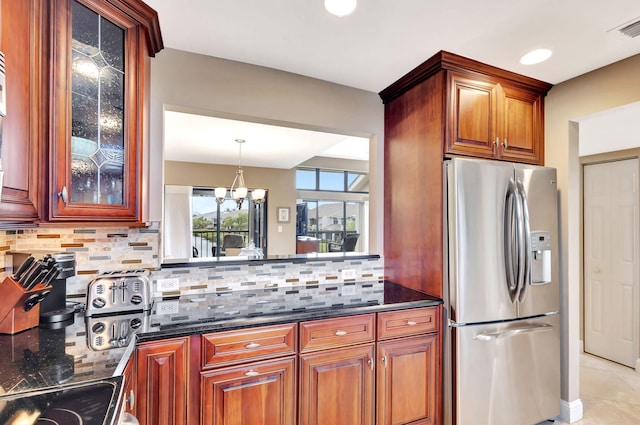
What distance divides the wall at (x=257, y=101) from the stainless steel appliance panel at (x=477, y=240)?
744mm

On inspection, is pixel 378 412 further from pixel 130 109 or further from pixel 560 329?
pixel 130 109

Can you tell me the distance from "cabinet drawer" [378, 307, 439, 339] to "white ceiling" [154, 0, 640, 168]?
160 centimetres

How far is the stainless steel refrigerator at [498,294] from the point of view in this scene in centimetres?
195

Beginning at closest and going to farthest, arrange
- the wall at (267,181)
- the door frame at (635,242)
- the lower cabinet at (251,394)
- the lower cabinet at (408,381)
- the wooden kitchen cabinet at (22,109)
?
the wooden kitchen cabinet at (22,109) < the lower cabinet at (251,394) < the lower cabinet at (408,381) < the door frame at (635,242) < the wall at (267,181)

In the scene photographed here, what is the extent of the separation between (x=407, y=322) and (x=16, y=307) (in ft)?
6.38

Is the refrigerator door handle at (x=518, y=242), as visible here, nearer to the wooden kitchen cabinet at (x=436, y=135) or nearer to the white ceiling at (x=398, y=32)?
the wooden kitchen cabinet at (x=436, y=135)

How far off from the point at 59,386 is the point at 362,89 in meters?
2.47

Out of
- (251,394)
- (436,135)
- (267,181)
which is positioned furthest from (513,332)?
(267,181)

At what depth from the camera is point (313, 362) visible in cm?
169

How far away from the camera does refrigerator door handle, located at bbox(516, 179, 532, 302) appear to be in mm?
2061

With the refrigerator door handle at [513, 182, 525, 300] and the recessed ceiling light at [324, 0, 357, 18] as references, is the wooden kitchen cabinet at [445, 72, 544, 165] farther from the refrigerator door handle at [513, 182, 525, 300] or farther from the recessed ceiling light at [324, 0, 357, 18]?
the recessed ceiling light at [324, 0, 357, 18]

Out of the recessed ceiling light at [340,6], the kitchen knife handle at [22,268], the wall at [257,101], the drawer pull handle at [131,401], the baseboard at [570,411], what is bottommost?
the baseboard at [570,411]

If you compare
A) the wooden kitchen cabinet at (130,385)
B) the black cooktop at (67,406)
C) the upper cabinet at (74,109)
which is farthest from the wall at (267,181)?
the black cooktop at (67,406)

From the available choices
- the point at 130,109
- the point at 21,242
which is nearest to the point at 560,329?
the point at 130,109
